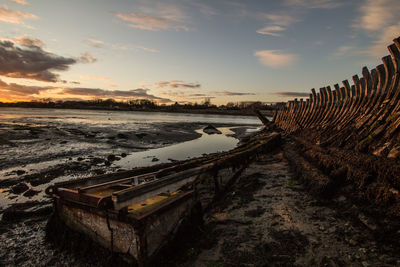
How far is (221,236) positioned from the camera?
3.63m

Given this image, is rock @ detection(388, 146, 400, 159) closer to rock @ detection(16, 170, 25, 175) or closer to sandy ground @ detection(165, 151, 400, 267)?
sandy ground @ detection(165, 151, 400, 267)

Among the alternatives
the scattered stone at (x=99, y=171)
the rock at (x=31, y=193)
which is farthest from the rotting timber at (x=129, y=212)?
the scattered stone at (x=99, y=171)

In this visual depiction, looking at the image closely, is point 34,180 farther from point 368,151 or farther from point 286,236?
point 368,151

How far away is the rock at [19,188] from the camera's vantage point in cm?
643

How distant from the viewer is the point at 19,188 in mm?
6590

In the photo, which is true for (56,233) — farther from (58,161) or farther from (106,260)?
(58,161)

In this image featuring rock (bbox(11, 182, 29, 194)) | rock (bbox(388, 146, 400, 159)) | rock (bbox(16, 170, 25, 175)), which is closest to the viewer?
rock (bbox(388, 146, 400, 159))

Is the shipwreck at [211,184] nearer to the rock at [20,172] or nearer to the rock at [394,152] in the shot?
the rock at [394,152]

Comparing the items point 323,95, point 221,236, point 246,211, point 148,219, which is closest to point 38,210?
point 148,219

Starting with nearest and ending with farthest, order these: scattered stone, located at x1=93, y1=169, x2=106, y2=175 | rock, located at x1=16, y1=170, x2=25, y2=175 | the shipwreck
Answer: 1. the shipwreck
2. rock, located at x1=16, y1=170, x2=25, y2=175
3. scattered stone, located at x1=93, y1=169, x2=106, y2=175

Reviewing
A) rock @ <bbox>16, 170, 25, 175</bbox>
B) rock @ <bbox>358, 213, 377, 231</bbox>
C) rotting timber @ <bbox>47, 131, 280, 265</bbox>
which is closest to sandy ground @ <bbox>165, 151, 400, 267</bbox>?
rock @ <bbox>358, 213, 377, 231</bbox>

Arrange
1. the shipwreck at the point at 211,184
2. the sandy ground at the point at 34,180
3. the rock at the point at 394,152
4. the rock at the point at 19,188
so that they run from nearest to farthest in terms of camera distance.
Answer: the shipwreck at the point at 211,184 < the sandy ground at the point at 34,180 < the rock at the point at 394,152 < the rock at the point at 19,188

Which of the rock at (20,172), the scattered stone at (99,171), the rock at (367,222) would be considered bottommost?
the scattered stone at (99,171)

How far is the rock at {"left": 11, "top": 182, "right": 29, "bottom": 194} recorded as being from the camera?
21.1 ft
